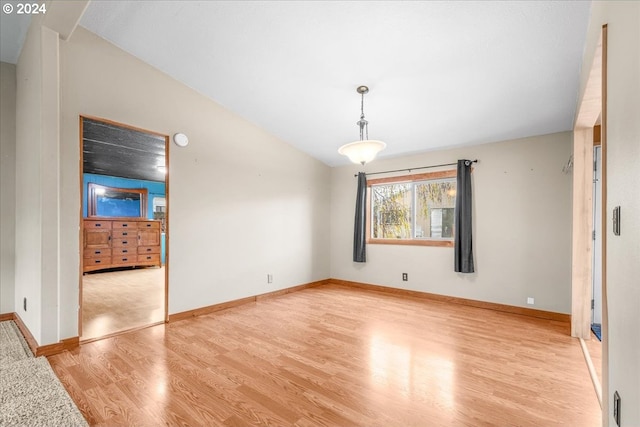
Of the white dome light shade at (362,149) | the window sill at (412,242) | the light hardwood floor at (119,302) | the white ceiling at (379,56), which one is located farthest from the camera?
the window sill at (412,242)

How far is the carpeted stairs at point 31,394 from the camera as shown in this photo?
67.9 inches

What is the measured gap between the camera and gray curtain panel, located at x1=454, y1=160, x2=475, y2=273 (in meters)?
4.22

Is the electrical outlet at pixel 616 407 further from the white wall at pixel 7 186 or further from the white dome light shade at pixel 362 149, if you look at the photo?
the white wall at pixel 7 186

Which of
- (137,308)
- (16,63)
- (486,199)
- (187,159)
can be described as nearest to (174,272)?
(137,308)

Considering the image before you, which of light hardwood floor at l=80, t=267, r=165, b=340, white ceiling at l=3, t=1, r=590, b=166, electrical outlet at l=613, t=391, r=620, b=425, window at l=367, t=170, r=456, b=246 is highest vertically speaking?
white ceiling at l=3, t=1, r=590, b=166

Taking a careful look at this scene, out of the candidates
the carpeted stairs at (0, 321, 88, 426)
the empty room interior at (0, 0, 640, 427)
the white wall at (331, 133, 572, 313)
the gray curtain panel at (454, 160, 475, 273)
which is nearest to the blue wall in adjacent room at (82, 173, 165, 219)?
the empty room interior at (0, 0, 640, 427)

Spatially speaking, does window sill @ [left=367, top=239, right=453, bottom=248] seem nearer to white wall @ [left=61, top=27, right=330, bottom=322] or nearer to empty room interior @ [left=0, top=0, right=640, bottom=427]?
empty room interior @ [left=0, top=0, right=640, bottom=427]

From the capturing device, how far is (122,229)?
23.0ft

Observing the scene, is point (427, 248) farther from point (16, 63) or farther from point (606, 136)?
point (16, 63)

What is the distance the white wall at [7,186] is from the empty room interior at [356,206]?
0.8 inches

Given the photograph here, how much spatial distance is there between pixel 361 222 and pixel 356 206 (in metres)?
0.30

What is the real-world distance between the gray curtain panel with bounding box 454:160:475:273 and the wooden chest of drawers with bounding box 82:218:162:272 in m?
7.07

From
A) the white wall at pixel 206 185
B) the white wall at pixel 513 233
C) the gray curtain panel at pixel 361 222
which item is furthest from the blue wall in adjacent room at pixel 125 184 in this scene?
the white wall at pixel 513 233

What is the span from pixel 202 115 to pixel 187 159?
631mm
